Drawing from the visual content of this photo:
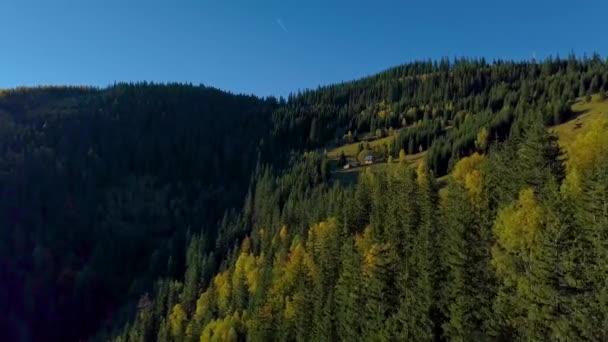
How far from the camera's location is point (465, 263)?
6003 cm

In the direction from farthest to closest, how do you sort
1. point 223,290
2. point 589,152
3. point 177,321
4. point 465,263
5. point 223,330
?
point 223,290
point 177,321
point 223,330
point 589,152
point 465,263

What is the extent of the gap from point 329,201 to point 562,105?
9202 cm

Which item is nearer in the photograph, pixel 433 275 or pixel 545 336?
pixel 545 336

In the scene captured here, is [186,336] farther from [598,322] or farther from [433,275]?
[598,322]

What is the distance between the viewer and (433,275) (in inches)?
2480

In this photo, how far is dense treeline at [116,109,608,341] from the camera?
50969mm

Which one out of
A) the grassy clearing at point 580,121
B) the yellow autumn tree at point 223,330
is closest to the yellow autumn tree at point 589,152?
the yellow autumn tree at point 223,330

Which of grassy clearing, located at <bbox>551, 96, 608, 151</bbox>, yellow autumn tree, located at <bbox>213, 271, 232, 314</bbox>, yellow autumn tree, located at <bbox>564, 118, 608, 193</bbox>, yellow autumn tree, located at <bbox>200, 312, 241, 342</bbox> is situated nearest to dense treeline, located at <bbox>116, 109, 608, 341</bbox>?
yellow autumn tree, located at <bbox>200, 312, 241, 342</bbox>

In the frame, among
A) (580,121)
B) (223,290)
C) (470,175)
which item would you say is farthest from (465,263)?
(580,121)

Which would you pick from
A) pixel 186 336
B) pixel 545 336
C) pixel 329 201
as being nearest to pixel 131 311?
pixel 186 336

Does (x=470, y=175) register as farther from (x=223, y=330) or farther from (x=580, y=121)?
(x=580, y=121)

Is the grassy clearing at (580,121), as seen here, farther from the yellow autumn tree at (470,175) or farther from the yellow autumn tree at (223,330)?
the yellow autumn tree at (223,330)

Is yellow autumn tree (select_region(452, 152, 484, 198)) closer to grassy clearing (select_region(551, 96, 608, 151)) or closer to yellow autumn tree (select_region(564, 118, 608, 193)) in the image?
yellow autumn tree (select_region(564, 118, 608, 193))

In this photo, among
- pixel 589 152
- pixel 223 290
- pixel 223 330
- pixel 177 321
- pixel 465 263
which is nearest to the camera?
pixel 465 263
